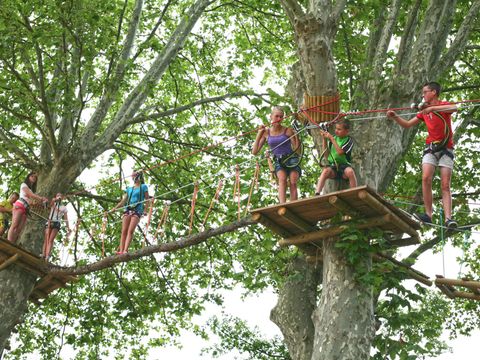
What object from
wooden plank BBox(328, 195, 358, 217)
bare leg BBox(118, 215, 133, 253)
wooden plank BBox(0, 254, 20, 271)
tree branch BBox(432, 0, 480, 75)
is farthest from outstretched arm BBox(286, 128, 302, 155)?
wooden plank BBox(0, 254, 20, 271)

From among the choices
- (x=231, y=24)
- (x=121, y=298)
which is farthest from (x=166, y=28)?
(x=121, y=298)

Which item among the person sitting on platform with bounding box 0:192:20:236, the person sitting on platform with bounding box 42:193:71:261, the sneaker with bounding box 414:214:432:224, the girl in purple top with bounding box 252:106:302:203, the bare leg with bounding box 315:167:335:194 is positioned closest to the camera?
the sneaker with bounding box 414:214:432:224

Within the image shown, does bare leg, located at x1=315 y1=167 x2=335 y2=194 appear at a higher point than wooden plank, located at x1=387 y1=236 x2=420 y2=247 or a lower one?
higher

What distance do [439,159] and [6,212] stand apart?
8.12m

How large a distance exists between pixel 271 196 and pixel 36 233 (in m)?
4.98

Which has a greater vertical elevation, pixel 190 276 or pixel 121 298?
pixel 190 276

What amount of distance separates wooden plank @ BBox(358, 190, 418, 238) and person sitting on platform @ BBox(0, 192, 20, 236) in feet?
23.4

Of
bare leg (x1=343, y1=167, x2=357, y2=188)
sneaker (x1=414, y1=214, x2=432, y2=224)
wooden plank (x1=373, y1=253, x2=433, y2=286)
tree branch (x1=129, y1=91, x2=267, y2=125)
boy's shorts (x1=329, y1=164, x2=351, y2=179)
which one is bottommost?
wooden plank (x1=373, y1=253, x2=433, y2=286)

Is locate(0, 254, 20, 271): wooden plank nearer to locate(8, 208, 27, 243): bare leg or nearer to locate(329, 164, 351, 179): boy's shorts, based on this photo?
locate(8, 208, 27, 243): bare leg

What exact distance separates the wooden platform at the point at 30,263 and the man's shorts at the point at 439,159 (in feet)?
18.9

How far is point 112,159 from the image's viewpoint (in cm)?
1820

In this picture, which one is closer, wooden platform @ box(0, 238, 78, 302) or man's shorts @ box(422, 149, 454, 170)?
man's shorts @ box(422, 149, 454, 170)

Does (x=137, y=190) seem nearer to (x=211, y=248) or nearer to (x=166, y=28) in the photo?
(x=211, y=248)

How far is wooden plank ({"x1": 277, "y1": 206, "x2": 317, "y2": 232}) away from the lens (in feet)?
24.1
